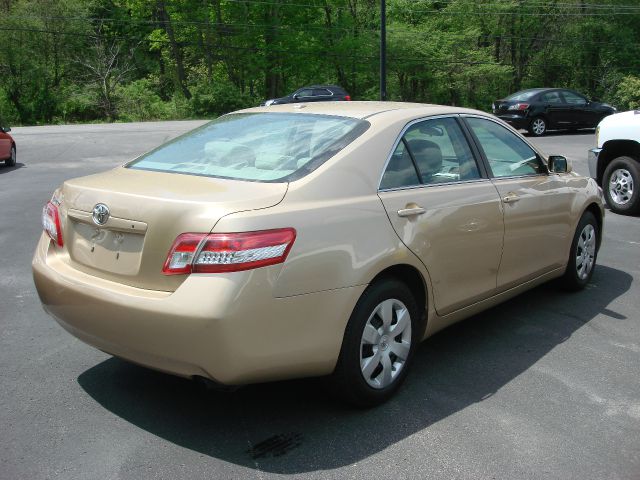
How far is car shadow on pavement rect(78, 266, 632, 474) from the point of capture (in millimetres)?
3219

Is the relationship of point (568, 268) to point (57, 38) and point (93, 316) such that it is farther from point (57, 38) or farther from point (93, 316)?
point (57, 38)

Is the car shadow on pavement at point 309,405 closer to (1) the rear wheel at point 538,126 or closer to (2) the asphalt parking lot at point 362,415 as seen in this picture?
(2) the asphalt parking lot at point 362,415

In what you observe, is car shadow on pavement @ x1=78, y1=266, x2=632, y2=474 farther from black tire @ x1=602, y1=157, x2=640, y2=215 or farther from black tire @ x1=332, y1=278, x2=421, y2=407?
black tire @ x1=602, y1=157, x2=640, y2=215

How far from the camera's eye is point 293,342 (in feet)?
10.3

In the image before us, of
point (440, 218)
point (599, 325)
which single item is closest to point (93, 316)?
point (440, 218)

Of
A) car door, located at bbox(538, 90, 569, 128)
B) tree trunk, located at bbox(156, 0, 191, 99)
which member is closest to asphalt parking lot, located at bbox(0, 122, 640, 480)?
car door, located at bbox(538, 90, 569, 128)

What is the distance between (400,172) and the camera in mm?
3840

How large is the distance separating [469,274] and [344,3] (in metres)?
49.8

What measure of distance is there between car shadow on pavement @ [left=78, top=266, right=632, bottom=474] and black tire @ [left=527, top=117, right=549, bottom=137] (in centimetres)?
1877

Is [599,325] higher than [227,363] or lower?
lower

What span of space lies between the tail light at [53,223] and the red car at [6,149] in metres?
13.0

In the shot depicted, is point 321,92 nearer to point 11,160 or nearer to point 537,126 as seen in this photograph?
point 537,126

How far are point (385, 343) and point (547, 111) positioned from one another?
20.8 meters

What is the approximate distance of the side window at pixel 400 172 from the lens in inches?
147
